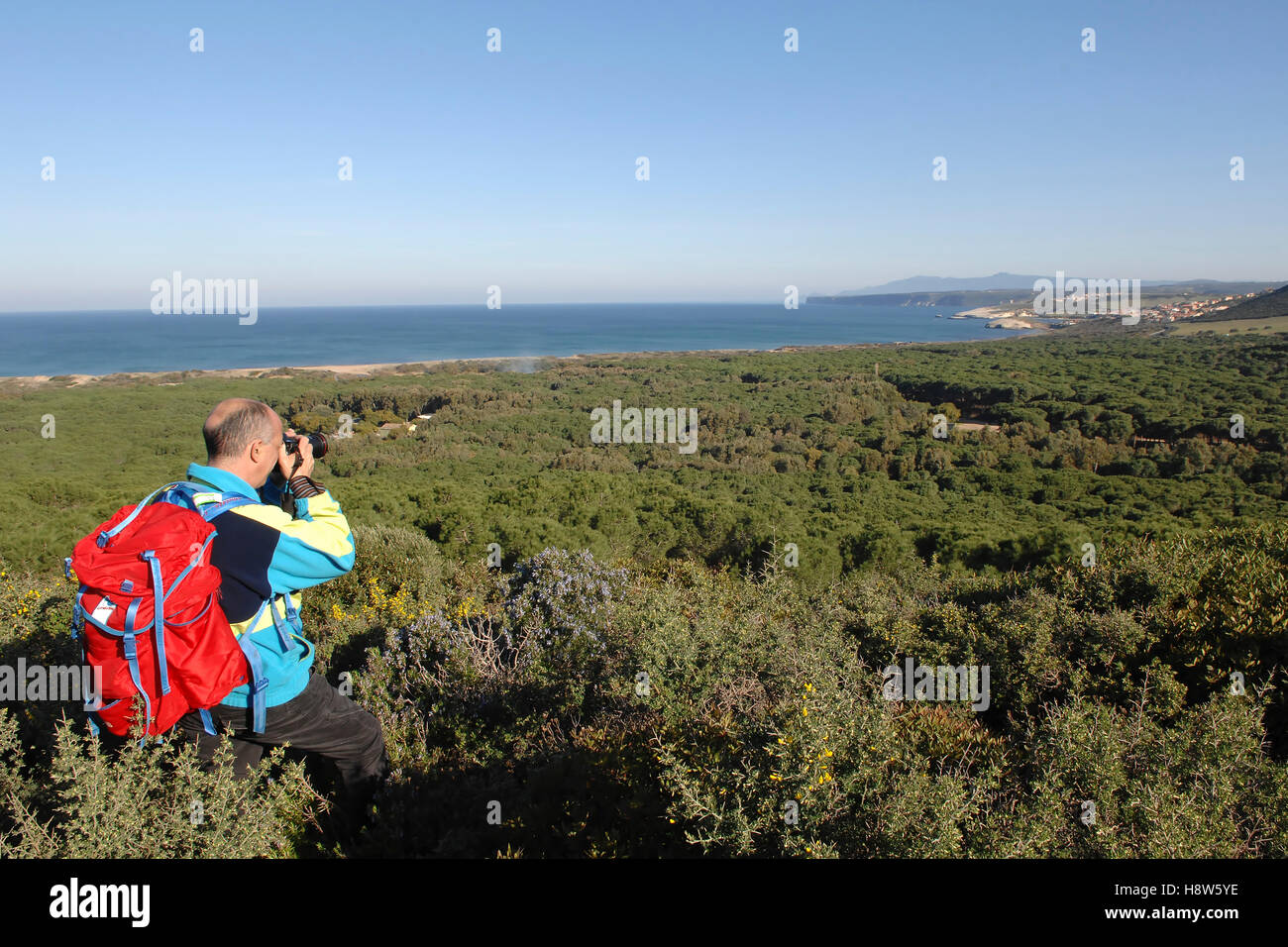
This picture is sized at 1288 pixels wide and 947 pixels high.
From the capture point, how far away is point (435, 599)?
586 centimetres

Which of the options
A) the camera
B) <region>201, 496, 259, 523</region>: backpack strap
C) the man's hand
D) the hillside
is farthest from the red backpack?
the hillside

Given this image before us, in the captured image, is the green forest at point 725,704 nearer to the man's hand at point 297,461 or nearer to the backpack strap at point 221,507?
the backpack strap at point 221,507

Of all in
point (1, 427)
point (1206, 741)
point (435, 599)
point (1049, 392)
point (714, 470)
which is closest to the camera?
point (1206, 741)

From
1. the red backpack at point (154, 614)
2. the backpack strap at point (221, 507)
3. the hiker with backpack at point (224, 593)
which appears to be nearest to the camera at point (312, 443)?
the hiker with backpack at point (224, 593)

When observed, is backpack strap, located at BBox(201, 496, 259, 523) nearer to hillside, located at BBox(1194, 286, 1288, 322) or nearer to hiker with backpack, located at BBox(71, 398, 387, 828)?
hiker with backpack, located at BBox(71, 398, 387, 828)

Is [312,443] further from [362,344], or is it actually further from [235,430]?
[362,344]

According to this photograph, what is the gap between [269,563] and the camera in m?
2.15

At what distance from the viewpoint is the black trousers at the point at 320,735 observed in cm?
238

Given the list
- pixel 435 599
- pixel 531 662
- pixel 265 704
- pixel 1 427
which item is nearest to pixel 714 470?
pixel 435 599

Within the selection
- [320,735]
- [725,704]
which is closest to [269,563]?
[320,735]

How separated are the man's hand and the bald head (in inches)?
3.7
